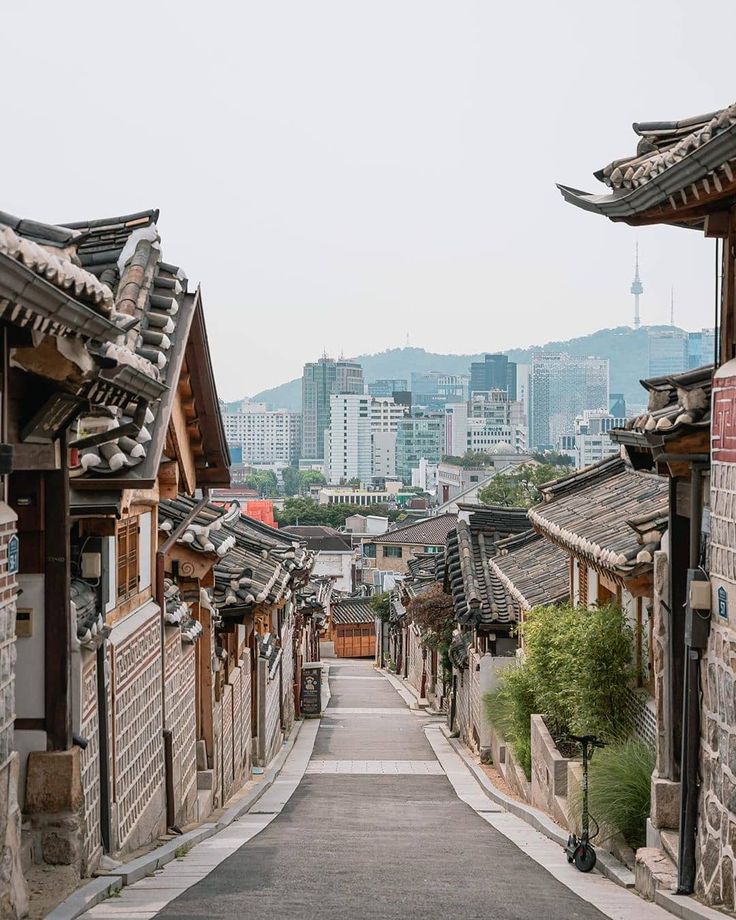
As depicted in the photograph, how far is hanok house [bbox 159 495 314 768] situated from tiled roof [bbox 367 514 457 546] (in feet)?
203

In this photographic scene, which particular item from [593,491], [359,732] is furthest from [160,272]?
Result: [359,732]

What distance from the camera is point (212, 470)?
18438 millimetres

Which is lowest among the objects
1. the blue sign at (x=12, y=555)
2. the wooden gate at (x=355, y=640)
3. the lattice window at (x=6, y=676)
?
the wooden gate at (x=355, y=640)

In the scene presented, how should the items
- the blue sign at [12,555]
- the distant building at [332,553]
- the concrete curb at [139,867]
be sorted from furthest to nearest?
the distant building at [332,553], the concrete curb at [139,867], the blue sign at [12,555]

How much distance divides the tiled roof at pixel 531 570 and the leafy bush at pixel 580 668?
3107 millimetres

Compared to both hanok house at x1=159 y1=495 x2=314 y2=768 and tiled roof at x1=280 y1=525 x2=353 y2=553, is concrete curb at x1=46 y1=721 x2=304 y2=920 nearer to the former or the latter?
hanok house at x1=159 y1=495 x2=314 y2=768

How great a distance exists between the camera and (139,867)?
11695mm

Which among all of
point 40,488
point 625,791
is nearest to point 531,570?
point 625,791

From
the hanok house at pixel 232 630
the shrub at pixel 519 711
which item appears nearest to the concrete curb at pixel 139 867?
the hanok house at pixel 232 630

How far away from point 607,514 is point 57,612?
9862 mm

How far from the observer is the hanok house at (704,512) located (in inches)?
372

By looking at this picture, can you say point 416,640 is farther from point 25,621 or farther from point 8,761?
point 8,761

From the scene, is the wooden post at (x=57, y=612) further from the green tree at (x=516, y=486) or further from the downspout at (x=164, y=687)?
the green tree at (x=516, y=486)

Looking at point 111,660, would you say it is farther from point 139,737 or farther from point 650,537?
point 650,537
